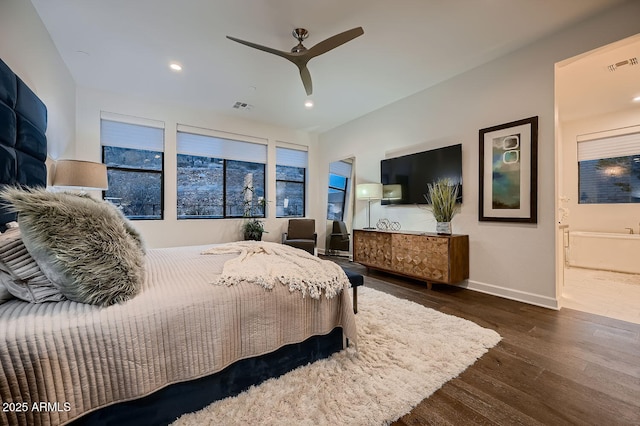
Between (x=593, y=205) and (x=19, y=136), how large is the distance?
25.2 ft

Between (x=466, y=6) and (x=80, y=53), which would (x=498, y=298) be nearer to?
(x=466, y=6)

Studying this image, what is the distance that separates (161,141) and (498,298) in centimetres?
561

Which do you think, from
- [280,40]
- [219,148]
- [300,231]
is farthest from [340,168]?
[280,40]

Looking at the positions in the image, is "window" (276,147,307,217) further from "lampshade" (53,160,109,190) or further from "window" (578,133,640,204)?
"window" (578,133,640,204)

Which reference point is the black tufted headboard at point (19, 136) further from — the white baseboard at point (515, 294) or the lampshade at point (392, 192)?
the white baseboard at point (515, 294)

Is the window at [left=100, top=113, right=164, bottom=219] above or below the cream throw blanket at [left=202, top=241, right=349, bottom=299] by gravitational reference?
above

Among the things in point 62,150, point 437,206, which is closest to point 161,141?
point 62,150

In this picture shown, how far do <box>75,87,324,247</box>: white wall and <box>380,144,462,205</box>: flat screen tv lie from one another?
2.48 metres

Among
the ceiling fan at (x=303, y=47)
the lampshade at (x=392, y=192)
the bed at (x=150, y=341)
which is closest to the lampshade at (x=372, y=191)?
the lampshade at (x=392, y=192)

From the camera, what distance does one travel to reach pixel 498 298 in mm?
3008

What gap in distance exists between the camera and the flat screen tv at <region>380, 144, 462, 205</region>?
3484 millimetres

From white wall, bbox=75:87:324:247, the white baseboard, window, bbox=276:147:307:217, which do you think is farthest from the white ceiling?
the white baseboard

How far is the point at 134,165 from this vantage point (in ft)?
14.1

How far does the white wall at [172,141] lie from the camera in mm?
3877
